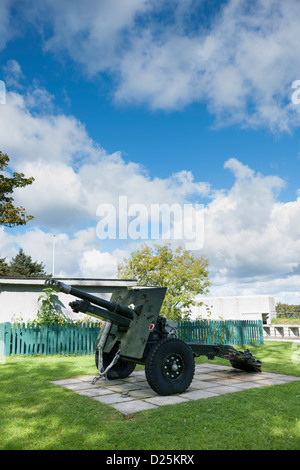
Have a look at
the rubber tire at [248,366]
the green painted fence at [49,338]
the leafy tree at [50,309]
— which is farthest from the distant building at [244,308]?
the rubber tire at [248,366]

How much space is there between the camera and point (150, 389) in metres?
7.30

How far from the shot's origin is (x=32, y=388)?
7.44 m

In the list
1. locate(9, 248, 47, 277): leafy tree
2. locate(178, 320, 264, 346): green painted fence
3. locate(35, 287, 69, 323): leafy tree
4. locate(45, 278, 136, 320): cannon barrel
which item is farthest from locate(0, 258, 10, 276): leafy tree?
locate(45, 278, 136, 320): cannon barrel

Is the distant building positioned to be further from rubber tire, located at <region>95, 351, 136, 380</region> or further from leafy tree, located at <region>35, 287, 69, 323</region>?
rubber tire, located at <region>95, 351, 136, 380</region>

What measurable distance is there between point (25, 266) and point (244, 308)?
30882 millimetres

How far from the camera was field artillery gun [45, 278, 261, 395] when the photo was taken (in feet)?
21.8

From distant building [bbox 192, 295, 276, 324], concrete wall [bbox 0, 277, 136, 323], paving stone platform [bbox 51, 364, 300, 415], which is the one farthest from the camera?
distant building [bbox 192, 295, 276, 324]

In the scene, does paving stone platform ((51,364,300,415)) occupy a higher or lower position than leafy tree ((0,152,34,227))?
lower

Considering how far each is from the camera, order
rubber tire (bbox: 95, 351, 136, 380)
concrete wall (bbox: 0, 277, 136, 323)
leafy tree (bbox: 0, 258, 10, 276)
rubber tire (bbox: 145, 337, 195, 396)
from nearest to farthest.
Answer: rubber tire (bbox: 145, 337, 195, 396) → rubber tire (bbox: 95, 351, 136, 380) → concrete wall (bbox: 0, 277, 136, 323) → leafy tree (bbox: 0, 258, 10, 276)

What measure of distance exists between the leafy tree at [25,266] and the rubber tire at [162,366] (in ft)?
135

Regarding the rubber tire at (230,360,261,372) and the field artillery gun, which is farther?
the rubber tire at (230,360,261,372)

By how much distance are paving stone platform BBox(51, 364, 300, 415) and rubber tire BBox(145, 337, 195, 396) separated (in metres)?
0.15

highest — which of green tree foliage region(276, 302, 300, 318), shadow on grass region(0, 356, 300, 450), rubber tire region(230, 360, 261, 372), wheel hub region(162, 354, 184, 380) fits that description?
green tree foliage region(276, 302, 300, 318)
